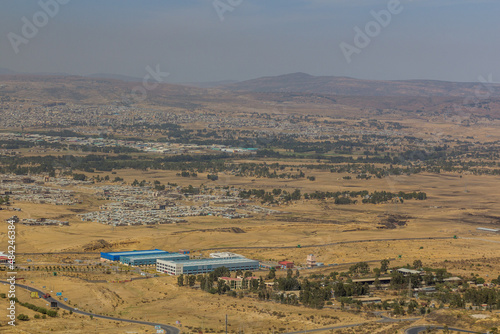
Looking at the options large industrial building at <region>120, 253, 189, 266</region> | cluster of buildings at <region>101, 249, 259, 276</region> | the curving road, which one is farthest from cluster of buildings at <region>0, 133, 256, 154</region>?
the curving road

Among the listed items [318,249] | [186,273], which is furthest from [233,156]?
[186,273]

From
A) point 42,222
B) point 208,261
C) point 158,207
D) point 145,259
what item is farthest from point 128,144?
point 208,261

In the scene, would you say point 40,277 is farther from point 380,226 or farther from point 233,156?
point 233,156

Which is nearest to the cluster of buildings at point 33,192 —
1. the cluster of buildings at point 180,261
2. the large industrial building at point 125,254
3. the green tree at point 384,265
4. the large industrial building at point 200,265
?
the large industrial building at point 125,254

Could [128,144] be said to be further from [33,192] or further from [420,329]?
[420,329]

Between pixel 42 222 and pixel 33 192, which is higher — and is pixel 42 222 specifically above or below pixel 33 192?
below

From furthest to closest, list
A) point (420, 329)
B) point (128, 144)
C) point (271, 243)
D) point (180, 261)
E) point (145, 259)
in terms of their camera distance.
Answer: point (128, 144), point (271, 243), point (145, 259), point (180, 261), point (420, 329)

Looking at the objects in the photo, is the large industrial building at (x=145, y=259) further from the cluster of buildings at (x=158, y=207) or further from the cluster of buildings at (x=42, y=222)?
the cluster of buildings at (x=158, y=207)
